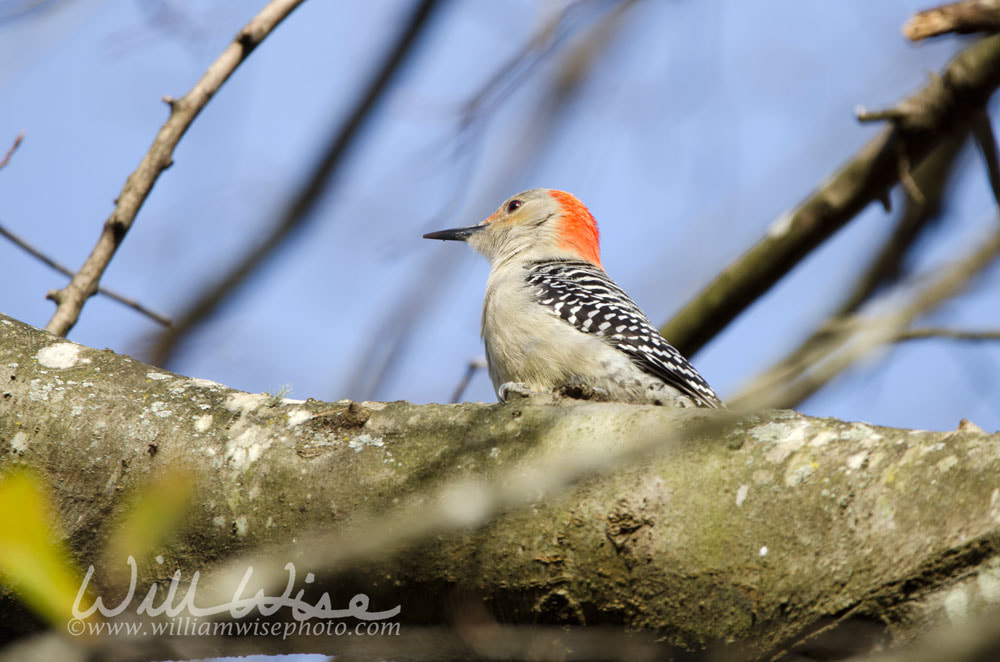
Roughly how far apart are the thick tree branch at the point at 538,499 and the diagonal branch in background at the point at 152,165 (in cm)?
68

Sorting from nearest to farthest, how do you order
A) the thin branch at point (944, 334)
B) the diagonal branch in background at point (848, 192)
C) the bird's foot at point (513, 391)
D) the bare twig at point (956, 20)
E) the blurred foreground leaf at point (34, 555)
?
the blurred foreground leaf at point (34, 555), the bare twig at point (956, 20), the diagonal branch in background at point (848, 192), the thin branch at point (944, 334), the bird's foot at point (513, 391)

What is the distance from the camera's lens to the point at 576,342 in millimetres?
5480

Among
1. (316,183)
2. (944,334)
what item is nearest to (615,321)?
(944,334)

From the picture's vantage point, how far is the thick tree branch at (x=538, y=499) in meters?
2.31

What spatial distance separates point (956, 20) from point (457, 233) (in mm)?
4730

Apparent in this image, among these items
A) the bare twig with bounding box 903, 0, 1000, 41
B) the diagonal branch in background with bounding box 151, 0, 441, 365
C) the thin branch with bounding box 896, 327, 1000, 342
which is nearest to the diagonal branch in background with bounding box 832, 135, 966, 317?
the thin branch with bounding box 896, 327, 1000, 342

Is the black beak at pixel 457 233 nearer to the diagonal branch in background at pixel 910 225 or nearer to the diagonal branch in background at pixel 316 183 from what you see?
the diagonal branch in background at pixel 316 183

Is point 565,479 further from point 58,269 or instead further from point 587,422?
point 58,269

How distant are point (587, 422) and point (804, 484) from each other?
2.22 ft

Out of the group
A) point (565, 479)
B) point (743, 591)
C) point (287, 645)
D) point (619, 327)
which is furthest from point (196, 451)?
point (619, 327)

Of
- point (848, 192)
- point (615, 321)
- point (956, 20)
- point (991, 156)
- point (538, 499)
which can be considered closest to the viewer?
point (538, 499)

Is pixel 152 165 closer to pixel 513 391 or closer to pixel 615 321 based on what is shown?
pixel 513 391

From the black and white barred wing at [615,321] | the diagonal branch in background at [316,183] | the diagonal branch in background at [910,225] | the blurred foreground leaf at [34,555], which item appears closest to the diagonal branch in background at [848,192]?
the black and white barred wing at [615,321]

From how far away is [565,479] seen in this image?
8.82 feet
